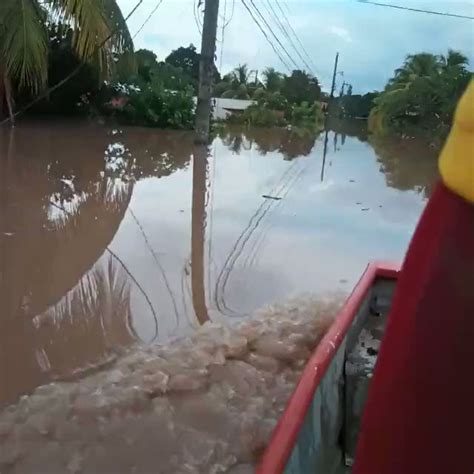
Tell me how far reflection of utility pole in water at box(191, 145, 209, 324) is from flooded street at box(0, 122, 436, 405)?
0.01 metres

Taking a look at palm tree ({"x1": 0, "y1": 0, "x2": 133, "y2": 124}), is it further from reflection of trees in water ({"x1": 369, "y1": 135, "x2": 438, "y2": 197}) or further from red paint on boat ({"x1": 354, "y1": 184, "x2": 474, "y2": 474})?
red paint on boat ({"x1": 354, "y1": 184, "x2": 474, "y2": 474})

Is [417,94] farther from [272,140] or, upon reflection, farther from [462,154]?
[462,154]

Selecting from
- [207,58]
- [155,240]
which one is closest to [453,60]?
[207,58]

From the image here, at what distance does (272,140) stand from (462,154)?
1634 cm

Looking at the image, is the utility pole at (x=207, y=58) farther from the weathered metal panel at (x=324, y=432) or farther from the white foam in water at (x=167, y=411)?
the weathered metal panel at (x=324, y=432)

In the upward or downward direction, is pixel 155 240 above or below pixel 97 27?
below

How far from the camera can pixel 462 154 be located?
0.69 metres

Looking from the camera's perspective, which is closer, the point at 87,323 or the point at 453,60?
the point at 87,323

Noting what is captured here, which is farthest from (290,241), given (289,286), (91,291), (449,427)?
(449,427)

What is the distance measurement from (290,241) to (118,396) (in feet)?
10.0

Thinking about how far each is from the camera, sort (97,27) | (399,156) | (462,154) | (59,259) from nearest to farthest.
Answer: (462,154), (59,259), (97,27), (399,156)

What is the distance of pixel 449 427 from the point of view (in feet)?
2.44

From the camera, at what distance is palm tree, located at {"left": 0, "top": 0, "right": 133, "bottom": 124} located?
8.62m

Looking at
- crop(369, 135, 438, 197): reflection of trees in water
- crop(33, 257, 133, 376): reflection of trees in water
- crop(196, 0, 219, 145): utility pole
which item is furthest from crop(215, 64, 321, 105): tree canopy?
crop(33, 257, 133, 376): reflection of trees in water
